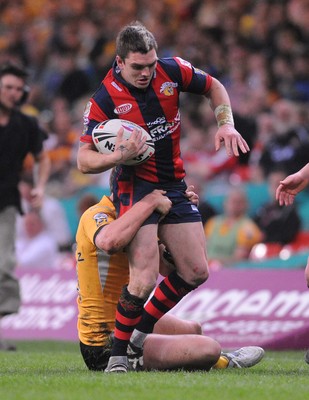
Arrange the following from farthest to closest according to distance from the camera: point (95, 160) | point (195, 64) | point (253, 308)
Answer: point (195, 64)
point (253, 308)
point (95, 160)

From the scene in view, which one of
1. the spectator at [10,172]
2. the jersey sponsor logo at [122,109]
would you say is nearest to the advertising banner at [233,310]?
the spectator at [10,172]

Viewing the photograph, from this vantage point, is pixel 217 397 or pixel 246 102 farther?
pixel 246 102

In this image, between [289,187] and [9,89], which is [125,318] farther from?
[9,89]

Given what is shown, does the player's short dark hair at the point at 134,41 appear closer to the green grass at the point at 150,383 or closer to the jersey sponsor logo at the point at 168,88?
the jersey sponsor logo at the point at 168,88

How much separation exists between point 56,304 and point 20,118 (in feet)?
6.97

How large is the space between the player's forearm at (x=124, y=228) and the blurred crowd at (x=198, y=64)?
20.3ft

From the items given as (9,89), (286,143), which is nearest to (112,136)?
(9,89)

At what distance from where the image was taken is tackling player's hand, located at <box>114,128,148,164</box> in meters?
6.49

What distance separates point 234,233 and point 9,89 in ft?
11.6

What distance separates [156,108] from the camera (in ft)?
22.6

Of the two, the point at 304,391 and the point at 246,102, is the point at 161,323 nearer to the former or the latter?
the point at 304,391

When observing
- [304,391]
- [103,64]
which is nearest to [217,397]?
[304,391]

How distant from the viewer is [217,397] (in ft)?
17.4

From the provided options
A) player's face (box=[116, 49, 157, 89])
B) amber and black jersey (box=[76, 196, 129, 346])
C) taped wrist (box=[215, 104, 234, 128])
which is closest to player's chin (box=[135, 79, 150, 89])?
player's face (box=[116, 49, 157, 89])
